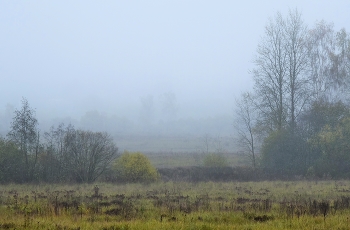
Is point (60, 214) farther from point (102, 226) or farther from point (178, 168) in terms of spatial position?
point (178, 168)

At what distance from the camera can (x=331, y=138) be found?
30.3 metres

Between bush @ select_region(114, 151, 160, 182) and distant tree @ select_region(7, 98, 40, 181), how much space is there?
6984 millimetres

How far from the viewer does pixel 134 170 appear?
91.7 ft

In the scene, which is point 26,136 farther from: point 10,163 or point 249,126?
point 249,126

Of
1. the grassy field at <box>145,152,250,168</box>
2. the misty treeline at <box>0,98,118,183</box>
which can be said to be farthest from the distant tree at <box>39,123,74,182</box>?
the grassy field at <box>145,152,250,168</box>

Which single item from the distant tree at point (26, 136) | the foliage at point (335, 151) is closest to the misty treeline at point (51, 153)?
the distant tree at point (26, 136)

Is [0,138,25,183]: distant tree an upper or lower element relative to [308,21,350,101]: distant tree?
lower

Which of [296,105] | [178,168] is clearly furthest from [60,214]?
[296,105]

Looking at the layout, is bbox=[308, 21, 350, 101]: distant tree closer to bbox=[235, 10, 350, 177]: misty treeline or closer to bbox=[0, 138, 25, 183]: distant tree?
bbox=[235, 10, 350, 177]: misty treeline

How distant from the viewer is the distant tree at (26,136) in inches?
1085

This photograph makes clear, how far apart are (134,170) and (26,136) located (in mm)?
9218

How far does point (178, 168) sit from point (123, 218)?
938 inches

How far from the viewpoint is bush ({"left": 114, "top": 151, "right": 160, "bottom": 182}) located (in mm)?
27891

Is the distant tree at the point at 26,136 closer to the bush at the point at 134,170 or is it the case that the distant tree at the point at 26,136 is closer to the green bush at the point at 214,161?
the bush at the point at 134,170
